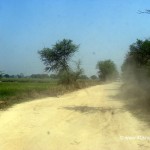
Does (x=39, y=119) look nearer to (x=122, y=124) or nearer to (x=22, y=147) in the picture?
(x=122, y=124)

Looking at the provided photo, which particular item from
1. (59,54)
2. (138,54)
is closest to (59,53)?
(59,54)

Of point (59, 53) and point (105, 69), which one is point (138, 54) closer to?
point (59, 53)

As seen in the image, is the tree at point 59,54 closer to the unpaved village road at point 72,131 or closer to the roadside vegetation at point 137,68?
the roadside vegetation at point 137,68

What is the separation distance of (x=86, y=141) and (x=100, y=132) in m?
1.57

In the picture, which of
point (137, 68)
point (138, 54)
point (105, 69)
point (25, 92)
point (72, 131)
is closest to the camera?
point (72, 131)

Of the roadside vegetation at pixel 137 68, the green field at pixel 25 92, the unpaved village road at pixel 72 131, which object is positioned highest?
the roadside vegetation at pixel 137 68

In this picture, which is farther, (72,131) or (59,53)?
(59,53)

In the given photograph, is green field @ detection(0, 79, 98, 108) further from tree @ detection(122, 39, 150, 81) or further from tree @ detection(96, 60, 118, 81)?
tree @ detection(96, 60, 118, 81)

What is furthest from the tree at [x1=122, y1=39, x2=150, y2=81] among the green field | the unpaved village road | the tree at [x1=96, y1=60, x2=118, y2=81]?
the tree at [x1=96, y1=60, x2=118, y2=81]

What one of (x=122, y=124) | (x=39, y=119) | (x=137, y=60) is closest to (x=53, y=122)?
(x=39, y=119)

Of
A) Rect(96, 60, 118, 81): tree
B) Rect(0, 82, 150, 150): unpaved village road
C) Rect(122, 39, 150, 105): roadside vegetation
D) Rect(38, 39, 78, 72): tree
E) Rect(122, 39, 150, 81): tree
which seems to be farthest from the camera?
Rect(96, 60, 118, 81): tree

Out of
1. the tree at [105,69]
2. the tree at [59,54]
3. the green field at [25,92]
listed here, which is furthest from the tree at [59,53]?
the tree at [105,69]

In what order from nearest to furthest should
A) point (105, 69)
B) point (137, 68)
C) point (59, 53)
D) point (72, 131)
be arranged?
point (72, 131)
point (137, 68)
point (59, 53)
point (105, 69)

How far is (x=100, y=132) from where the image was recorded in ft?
39.7
